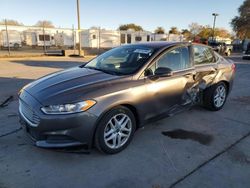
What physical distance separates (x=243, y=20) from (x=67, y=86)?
49.5 m

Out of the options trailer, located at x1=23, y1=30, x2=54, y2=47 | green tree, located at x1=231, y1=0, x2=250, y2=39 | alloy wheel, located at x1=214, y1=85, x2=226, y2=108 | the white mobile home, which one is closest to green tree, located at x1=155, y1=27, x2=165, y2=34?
green tree, located at x1=231, y1=0, x2=250, y2=39

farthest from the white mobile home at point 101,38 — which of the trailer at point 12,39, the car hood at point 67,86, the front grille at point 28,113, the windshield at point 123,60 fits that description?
the front grille at point 28,113

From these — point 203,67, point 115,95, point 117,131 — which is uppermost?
point 203,67

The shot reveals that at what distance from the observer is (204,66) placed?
4496 mm

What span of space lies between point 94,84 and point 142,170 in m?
1.28

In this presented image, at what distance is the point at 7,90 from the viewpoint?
22.2 ft

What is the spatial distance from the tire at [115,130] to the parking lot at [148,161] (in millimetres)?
138

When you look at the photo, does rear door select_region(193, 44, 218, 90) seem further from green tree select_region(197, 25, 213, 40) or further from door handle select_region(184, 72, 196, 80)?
green tree select_region(197, 25, 213, 40)

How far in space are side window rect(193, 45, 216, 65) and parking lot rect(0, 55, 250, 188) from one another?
1254 millimetres

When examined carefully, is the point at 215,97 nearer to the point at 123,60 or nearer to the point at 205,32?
the point at 123,60

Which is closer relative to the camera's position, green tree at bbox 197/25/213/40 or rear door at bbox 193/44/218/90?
rear door at bbox 193/44/218/90

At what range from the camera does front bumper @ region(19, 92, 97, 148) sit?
8.91ft

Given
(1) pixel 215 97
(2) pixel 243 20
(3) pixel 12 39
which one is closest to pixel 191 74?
(1) pixel 215 97

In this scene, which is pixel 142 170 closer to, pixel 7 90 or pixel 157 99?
pixel 157 99
